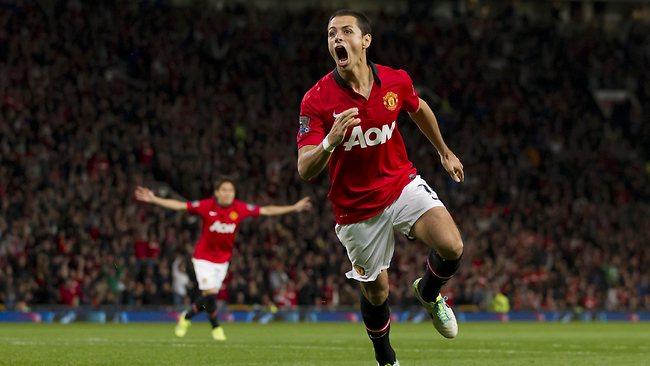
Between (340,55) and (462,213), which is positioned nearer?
(340,55)

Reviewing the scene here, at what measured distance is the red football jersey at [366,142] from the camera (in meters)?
9.20

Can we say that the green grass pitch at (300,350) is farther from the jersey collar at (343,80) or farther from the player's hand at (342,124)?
the player's hand at (342,124)

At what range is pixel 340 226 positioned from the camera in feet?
32.0

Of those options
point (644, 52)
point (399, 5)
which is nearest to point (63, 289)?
point (399, 5)

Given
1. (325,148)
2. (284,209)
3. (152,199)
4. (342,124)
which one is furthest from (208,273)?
(342,124)

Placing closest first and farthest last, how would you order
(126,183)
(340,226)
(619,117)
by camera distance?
(340,226) → (126,183) → (619,117)

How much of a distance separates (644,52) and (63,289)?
80.8 ft

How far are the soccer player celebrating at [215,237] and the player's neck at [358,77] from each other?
8552mm

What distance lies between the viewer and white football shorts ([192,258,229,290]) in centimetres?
1831

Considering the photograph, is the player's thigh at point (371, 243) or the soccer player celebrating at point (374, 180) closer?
the soccer player celebrating at point (374, 180)

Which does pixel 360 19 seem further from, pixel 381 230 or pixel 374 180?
pixel 381 230

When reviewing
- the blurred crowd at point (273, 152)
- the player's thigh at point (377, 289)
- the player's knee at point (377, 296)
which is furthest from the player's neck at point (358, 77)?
the blurred crowd at point (273, 152)

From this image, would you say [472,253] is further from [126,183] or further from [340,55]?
[340,55]

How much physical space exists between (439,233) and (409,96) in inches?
46.2
